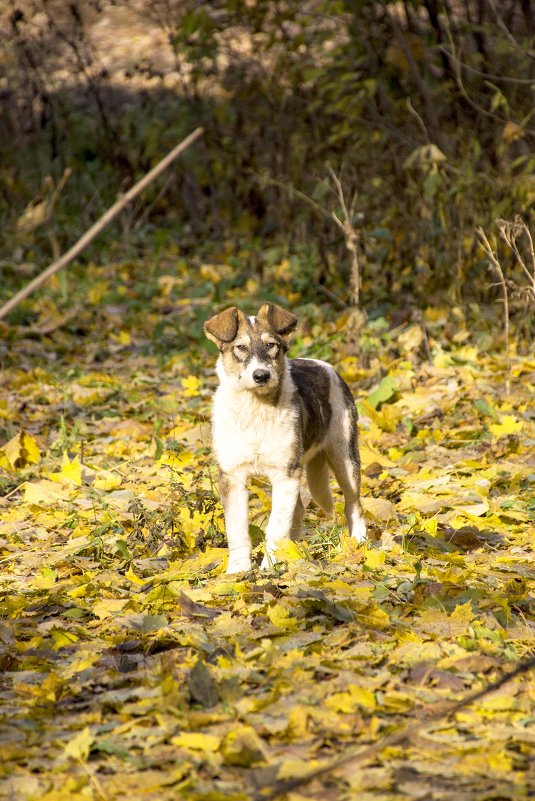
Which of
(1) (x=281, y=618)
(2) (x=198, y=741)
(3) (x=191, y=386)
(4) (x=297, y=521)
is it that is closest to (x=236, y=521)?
(4) (x=297, y=521)

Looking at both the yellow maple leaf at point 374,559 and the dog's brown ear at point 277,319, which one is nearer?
the yellow maple leaf at point 374,559

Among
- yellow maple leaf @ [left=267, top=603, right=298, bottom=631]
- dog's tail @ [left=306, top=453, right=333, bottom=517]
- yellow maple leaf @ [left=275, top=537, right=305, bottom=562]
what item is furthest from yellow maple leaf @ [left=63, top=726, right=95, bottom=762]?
dog's tail @ [left=306, top=453, right=333, bottom=517]

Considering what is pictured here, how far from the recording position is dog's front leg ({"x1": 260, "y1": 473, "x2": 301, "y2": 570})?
5.91 m

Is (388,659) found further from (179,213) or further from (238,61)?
(179,213)

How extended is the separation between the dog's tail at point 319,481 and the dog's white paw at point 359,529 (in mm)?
383

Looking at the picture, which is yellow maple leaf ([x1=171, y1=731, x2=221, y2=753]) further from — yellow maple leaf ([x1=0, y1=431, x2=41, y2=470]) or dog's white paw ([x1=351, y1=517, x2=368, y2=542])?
yellow maple leaf ([x1=0, y1=431, x2=41, y2=470])

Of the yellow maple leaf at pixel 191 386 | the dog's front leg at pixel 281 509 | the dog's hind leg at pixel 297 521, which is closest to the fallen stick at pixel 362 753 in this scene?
the dog's front leg at pixel 281 509

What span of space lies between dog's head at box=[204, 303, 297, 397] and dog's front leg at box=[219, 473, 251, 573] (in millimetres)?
528

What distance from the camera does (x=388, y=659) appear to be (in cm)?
444

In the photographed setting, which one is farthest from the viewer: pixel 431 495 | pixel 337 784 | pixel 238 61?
pixel 238 61

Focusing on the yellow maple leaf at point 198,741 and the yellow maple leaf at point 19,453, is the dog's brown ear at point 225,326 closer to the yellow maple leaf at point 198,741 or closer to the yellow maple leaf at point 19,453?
the yellow maple leaf at point 19,453

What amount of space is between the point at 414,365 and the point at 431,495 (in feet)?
10.1

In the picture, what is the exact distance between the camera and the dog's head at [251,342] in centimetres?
594

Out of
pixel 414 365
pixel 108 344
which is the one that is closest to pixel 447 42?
pixel 414 365
